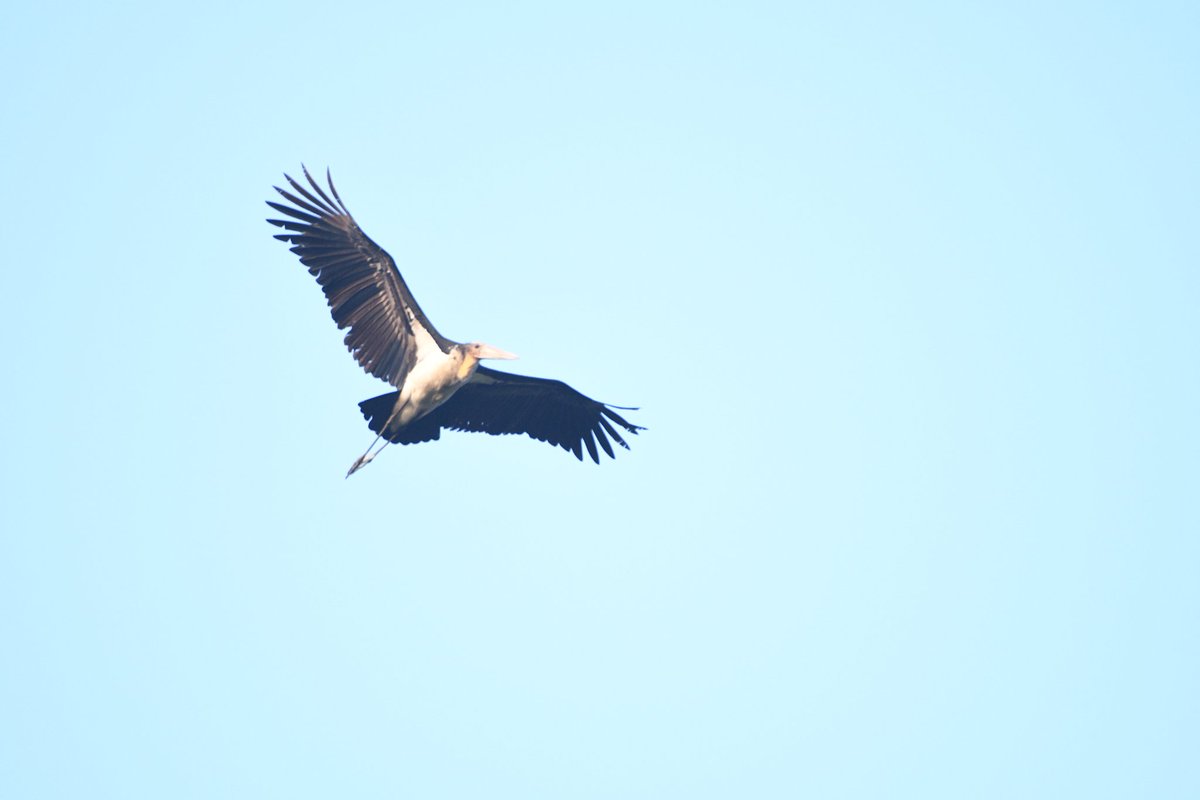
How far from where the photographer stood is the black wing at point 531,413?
94.7 ft

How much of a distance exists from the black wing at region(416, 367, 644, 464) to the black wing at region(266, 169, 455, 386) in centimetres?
107

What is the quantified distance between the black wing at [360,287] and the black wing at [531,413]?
1069 millimetres

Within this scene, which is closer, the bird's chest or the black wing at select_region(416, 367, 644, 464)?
the bird's chest

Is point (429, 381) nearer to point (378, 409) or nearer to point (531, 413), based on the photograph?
point (378, 409)

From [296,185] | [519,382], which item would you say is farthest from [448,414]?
[296,185]

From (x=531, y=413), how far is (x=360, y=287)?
3259 millimetres

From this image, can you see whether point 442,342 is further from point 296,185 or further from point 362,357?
point 296,185

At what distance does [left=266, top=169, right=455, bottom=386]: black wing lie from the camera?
27.5 meters

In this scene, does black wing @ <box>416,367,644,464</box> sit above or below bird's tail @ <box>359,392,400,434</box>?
above

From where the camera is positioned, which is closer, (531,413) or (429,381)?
(429,381)

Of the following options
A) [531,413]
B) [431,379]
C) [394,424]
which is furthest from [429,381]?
[531,413]

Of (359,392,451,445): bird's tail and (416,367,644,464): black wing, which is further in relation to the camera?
(416,367,644,464): black wing

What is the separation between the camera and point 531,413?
96.8 ft

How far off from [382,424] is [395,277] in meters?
1.93
